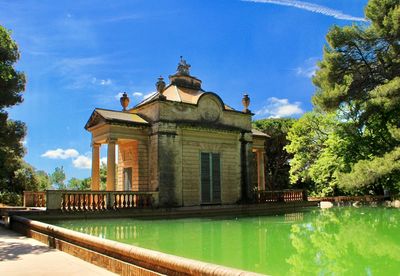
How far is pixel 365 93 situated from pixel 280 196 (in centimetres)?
813

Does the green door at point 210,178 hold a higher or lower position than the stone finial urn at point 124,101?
lower

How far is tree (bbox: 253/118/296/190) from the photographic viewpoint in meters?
41.6

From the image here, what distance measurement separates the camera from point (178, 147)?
20.5 meters

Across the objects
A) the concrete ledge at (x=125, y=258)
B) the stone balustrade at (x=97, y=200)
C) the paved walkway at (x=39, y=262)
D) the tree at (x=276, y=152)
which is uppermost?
the tree at (x=276, y=152)

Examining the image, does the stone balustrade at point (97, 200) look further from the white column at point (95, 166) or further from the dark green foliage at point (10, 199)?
the dark green foliage at point (10, 199)

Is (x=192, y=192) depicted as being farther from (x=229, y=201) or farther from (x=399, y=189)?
(x=399, y=189)

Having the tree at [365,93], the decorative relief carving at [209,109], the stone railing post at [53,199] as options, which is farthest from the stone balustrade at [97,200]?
the tree at [365,93]

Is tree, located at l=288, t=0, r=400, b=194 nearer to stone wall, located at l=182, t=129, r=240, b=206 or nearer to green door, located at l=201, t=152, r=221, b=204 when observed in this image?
stone wall, located at l=182, t=129, r=240, b=206

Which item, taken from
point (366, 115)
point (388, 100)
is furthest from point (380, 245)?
point (366, 115)

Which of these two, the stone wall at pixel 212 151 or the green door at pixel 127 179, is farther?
the green door at pixel 127 179

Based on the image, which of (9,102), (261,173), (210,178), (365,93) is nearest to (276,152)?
(261,173)

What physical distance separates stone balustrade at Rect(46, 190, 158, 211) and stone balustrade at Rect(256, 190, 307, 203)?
7298 mm

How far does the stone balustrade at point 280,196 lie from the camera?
23.8 m

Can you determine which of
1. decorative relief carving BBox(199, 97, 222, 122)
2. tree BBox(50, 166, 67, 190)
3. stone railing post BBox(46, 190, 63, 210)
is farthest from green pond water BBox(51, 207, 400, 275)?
tree BBox(50, 166, 67, 190)
